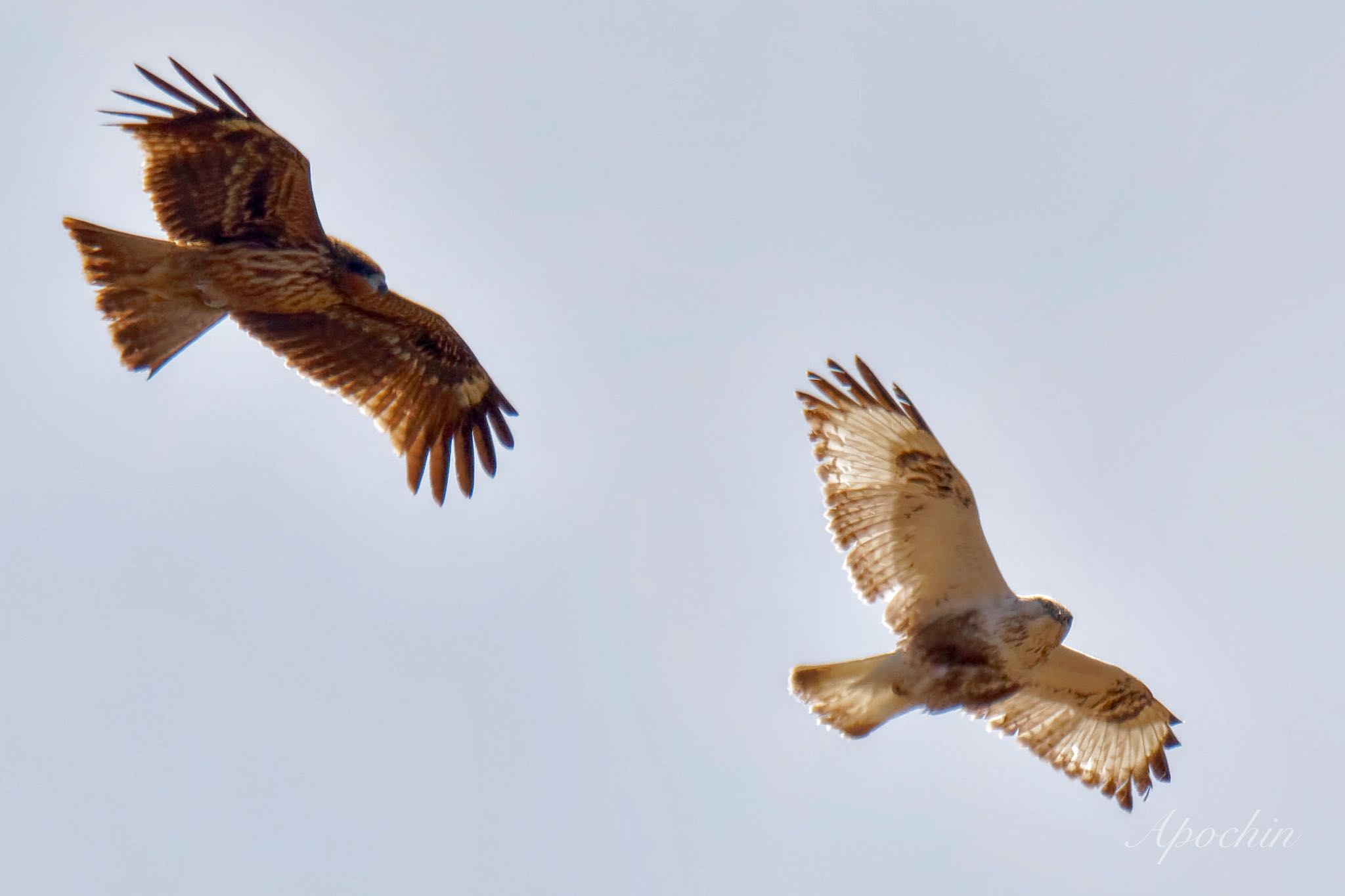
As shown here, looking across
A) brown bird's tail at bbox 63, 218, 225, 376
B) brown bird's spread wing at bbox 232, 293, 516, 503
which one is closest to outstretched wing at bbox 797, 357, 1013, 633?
brown bird's spread wing at bbox 232, 293, 516, 503

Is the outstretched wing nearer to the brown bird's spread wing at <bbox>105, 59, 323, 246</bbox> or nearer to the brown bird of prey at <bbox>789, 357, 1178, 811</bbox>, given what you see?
the brown bird of prey at <bbox>789, 357, 1178, 811</bbox>

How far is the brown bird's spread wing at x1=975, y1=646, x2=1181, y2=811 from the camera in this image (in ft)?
36.0

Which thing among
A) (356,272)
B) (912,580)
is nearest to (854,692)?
(912,580)

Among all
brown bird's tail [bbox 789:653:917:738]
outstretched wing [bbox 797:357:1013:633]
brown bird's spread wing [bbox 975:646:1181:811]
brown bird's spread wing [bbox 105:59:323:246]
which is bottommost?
brown bird's spread wing [bbox 975:646:1181:811]

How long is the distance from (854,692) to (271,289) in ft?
14.1

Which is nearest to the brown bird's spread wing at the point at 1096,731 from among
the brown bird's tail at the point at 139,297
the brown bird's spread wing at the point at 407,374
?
the brown bird's spread wing at the point at 407,374

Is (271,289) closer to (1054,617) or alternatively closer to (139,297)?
(139,297)

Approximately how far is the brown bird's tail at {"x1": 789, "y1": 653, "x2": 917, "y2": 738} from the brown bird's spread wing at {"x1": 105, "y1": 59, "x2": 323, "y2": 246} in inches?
158

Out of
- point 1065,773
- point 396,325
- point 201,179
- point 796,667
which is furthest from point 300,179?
point 1065,773

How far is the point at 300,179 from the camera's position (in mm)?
10320

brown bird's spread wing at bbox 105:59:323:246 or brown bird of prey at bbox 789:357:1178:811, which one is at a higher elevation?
brown bird's spread wing at bbox 105:59:323:246

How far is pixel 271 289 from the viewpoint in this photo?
→ 1062 centimetres

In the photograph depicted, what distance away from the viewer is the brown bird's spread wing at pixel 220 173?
33.2ft

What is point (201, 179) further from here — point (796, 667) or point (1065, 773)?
point (1065, 773)
